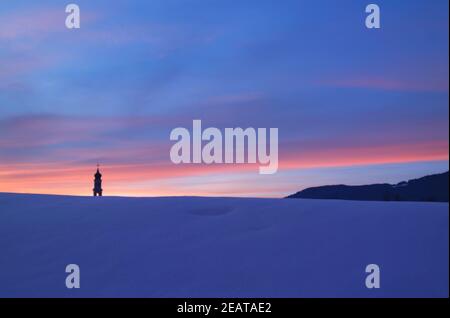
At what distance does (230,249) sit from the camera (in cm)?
622

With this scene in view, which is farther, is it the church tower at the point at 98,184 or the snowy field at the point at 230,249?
the church tower at the point at 98,184

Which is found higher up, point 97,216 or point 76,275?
point 97,216

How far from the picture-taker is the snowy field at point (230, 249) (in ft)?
17.5

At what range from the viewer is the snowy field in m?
5.34

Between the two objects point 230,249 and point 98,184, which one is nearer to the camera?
point 230,249

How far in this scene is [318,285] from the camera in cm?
527

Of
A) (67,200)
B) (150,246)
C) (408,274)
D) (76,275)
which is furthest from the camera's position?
(67,200)

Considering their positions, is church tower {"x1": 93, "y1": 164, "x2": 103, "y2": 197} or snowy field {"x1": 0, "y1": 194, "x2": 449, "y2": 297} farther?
church tower {"x1": 93, "y1": 164, "x2": 103, "y2": 197}

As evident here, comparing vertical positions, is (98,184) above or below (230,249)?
above

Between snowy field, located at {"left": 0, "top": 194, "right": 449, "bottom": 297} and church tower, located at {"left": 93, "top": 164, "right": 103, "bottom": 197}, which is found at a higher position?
church tower, located at {"left": 93, "top": 164, "right": 103, "bottom": 197}
